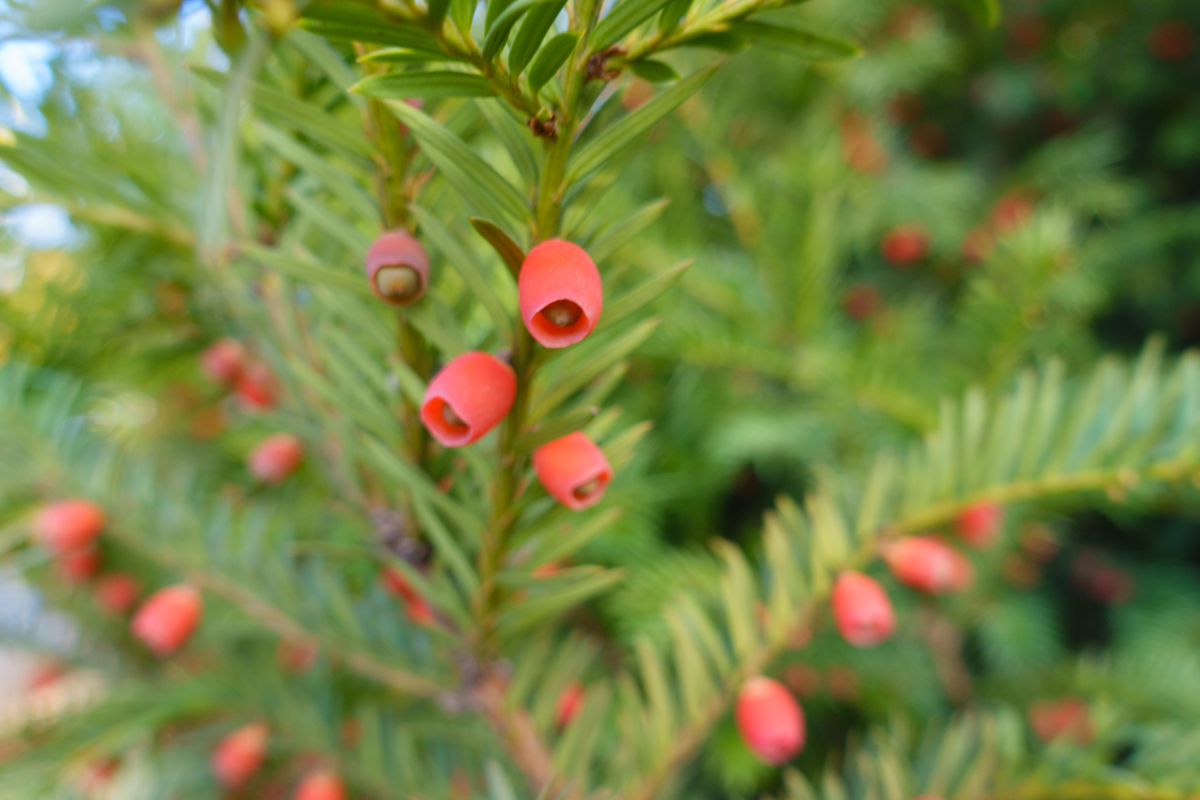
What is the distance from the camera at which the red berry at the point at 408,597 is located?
31 cm

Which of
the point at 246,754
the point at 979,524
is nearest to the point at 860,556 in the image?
the point at 979,524

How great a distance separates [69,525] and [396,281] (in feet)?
1.06

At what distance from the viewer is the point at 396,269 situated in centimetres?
20

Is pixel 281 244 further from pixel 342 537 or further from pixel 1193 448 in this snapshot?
pixel 1193 448

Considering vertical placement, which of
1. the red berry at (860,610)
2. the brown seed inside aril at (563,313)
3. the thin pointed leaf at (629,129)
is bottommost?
the red berry at (860,610)

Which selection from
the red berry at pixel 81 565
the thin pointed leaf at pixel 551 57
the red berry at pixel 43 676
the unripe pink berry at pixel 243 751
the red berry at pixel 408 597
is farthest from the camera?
the red berry at pixel 43 676

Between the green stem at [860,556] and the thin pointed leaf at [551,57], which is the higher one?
the thin pointed leaf at [551,57]

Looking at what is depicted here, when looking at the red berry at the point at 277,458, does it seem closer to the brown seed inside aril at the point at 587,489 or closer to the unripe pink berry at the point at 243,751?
the unripe pink berry at the point at 243,751

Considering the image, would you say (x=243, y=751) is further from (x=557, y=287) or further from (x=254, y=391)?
(x=557, y=287)

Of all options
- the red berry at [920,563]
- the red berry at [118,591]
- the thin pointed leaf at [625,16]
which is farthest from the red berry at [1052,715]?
the red berry at [118,591]

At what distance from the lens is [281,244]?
0.32 meters

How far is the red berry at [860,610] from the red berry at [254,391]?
356 millimetres

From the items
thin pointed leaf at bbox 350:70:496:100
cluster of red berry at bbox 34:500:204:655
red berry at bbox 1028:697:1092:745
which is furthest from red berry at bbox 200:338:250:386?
red berry at bbox 1028:697:1092:745

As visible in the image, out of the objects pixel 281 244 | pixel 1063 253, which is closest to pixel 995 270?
pixel 1063 253
